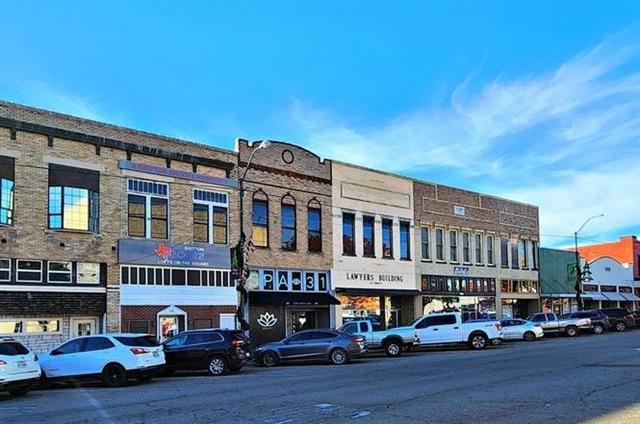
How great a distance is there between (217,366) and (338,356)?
5.18 metres

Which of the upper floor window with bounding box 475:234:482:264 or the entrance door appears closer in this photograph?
the entrance door

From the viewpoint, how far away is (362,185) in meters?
39.3

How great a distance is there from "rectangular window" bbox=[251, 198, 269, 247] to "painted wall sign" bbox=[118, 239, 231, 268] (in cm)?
220

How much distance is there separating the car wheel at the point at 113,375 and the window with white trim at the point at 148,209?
31.2 feet

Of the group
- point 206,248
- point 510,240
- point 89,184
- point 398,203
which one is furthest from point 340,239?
point 510,240

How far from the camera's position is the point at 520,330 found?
38781mm

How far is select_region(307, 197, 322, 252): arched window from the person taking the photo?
118 feet

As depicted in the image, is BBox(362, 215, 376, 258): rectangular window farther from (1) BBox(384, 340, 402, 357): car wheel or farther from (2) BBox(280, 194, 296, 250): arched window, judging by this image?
(1) BBox(384, 340, 402, 357): car wheel

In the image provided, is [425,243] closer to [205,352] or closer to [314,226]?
[314,226]

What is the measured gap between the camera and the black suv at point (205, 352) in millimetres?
22234

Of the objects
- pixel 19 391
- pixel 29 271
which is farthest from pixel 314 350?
pixel 19 391

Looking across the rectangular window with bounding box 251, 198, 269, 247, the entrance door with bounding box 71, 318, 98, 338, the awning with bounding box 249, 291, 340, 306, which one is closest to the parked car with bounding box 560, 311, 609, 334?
the awning with bounding box 249, 291, 340, 306

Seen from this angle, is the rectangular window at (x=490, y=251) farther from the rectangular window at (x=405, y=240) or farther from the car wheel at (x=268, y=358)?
the car wheel at (x=268, y=358)

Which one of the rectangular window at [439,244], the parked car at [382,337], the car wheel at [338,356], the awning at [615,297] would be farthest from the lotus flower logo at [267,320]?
the awning at [615,297]
